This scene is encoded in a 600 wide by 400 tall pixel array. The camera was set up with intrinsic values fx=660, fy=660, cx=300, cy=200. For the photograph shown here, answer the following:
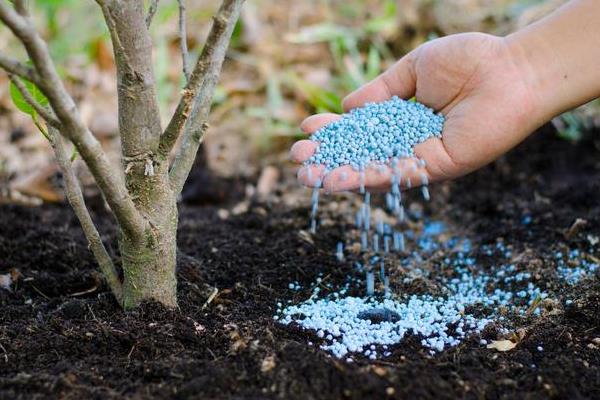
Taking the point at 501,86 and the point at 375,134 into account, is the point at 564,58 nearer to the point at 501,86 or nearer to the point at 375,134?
the point at 501,86

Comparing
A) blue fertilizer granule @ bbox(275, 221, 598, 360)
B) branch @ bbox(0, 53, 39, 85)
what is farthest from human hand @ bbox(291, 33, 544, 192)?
branch @ bbox(0, 53, 39, 85)

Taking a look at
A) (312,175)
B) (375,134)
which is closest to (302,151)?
(312,175)

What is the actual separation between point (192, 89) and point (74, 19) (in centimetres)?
345

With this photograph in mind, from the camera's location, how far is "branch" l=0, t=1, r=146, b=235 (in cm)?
137

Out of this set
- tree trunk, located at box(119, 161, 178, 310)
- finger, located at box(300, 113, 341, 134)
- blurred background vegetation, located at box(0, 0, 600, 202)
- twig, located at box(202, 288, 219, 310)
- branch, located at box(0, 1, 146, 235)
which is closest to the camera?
branch, located at box(0, 1, 146, 235)

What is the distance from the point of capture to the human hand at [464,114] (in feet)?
6.91

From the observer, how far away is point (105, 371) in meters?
1.60

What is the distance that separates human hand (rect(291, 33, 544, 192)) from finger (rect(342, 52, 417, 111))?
3.1 inches

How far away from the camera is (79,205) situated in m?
1.85

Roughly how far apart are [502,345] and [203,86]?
42.9 inches

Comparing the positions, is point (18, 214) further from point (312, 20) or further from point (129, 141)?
point (312, 20)

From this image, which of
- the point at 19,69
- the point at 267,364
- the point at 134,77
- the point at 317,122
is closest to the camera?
Answer: the point at 19,69

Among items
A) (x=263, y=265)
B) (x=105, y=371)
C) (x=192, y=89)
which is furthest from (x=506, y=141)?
(x=105, y=371)

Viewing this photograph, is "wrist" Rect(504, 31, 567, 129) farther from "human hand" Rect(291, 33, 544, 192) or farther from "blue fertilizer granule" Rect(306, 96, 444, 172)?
"blue fertilizer granule" Rect(306, 96, 444, 172)
